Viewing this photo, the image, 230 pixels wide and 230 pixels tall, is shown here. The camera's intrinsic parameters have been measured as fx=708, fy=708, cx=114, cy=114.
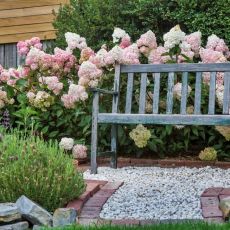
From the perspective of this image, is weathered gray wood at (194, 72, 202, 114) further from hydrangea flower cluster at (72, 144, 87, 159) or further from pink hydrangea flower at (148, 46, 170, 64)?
hydrangea flower cluster at (72, 144, 87, 159)

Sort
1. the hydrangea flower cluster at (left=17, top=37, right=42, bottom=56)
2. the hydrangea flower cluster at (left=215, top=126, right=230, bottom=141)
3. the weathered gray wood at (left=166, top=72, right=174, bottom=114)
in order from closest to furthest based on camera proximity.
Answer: the weathered gray wood at (left=166, top=72, right=174, bottom=114) → the hydrangea flower cluster at (left=215, top=126, right=230, bottom=141) → the hydrangea flower cluster at (left=17, top=37, right=42, bottom=56)

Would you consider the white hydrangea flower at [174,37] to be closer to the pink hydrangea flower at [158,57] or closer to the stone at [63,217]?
the pink hydrangea flower at [158,57]

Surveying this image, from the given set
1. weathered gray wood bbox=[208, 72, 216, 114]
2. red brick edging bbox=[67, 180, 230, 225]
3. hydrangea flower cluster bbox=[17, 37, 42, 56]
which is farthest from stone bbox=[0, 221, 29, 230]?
hydrangea flower cluster bbox=[17, 37, 42, 56]

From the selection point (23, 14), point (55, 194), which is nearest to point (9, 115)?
point (55, 194)

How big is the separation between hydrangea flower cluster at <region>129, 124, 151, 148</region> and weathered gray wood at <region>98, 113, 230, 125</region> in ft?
1.46

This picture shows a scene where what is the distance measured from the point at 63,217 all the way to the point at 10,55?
6885 millimetres

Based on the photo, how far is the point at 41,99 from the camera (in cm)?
703

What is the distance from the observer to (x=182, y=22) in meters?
7.98

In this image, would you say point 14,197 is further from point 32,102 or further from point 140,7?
point 140,7

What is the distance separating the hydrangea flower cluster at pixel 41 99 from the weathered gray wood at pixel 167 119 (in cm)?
100

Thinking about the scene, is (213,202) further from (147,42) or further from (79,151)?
(147,42)

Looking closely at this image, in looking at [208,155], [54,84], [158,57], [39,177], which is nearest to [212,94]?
[208,155]

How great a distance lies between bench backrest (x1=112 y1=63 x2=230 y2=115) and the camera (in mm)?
6336

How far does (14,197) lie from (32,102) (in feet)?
7.56
